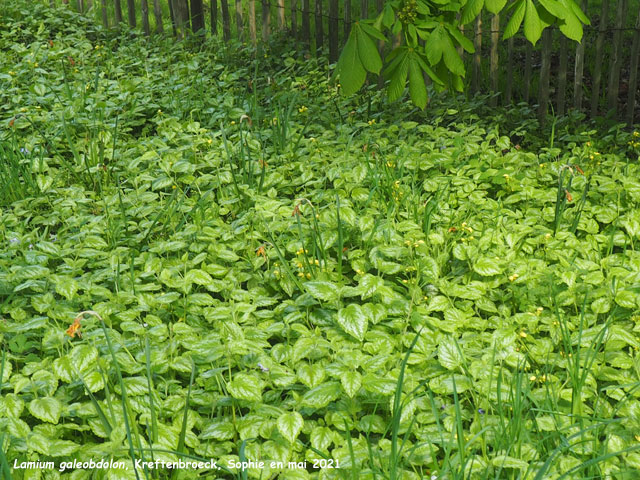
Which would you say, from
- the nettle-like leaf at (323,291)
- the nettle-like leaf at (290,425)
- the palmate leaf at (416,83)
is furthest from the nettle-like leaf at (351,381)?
→ the palmate leaf at (416,83)

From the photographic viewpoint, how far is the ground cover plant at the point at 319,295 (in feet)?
5.84

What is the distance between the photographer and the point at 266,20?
19.5ft

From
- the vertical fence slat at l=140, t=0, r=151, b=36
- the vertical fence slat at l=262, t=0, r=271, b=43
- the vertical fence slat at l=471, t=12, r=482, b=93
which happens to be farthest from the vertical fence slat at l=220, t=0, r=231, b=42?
the vertical fence slat at l=471, t=12, r=482, b=93

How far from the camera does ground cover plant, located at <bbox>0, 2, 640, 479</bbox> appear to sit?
1.78 metres

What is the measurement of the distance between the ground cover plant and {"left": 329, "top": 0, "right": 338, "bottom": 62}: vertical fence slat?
965 mm

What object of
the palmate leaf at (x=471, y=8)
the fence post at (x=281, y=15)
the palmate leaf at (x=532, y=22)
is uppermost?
the fence post at (x=281, y=15)

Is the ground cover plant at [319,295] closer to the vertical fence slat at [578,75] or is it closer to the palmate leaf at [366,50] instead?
the vertical fence slat at [578,75]

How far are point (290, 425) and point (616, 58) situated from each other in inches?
137

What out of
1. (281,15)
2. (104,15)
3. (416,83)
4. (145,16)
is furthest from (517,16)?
(104,15)

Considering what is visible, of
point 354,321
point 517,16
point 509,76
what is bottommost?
point 354,321

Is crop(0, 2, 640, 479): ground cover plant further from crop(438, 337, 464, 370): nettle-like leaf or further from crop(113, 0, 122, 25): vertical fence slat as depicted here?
crop(113, 0, 122, 25): vertical fence slat

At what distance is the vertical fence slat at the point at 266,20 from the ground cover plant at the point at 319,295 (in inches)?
68.3

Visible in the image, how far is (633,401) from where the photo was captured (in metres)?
1.91

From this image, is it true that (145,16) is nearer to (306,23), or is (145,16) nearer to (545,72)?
(306,23)
